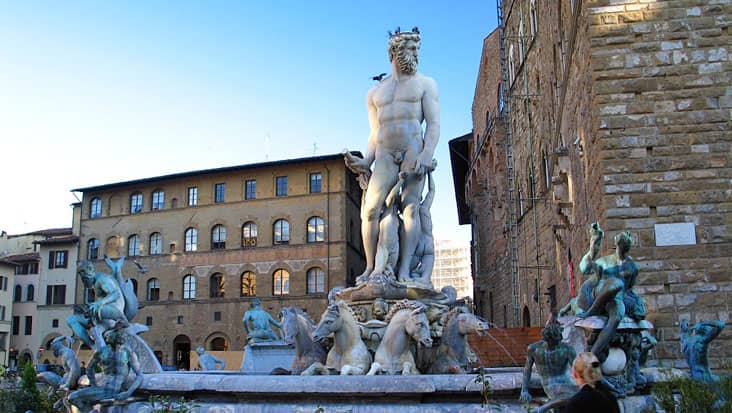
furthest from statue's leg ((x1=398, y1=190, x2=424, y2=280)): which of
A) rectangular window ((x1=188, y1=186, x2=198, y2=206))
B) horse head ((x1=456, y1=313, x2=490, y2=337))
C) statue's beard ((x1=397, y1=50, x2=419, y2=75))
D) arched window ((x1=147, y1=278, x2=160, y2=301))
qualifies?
arched window ((x1=147, y1=278, x2=160, y2=301))

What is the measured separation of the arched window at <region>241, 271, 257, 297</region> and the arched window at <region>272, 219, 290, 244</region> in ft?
8.44

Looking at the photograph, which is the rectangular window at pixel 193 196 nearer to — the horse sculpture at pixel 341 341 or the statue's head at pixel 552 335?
the horse sculpture at pixel 341 341

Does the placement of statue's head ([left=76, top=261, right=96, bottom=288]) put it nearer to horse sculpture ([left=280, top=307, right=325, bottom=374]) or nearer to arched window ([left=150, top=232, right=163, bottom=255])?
horse sculpture ([left=280, top=307, right=325, bottom=374])

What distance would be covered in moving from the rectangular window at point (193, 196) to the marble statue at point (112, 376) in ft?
131

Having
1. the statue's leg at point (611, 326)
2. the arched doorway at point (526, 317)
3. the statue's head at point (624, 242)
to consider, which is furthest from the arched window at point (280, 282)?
the statue's leg at point (611, 326)

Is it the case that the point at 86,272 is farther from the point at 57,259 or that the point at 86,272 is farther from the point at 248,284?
the point at 57,259

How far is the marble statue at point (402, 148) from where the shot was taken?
8891mm

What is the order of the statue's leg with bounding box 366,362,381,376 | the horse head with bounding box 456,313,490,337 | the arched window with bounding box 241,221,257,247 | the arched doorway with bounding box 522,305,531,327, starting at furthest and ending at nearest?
the arched window with bounding box 241,221,257,247 < the arched doorway with bounding box 522,305,531,327 < the horse head with bounding box 456,313,490,337 < the statue's leg with bounding box 366,362,381,376

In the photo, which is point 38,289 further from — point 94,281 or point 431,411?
point 431,411

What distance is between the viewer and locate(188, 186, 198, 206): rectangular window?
45.6 m

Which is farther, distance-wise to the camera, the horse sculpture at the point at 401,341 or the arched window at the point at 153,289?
the arched window at the point at 153,289

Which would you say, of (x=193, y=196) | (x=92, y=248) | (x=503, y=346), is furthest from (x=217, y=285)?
(x=503, y=346)

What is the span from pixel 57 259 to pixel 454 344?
49.7 m

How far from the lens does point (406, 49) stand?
906 cm
